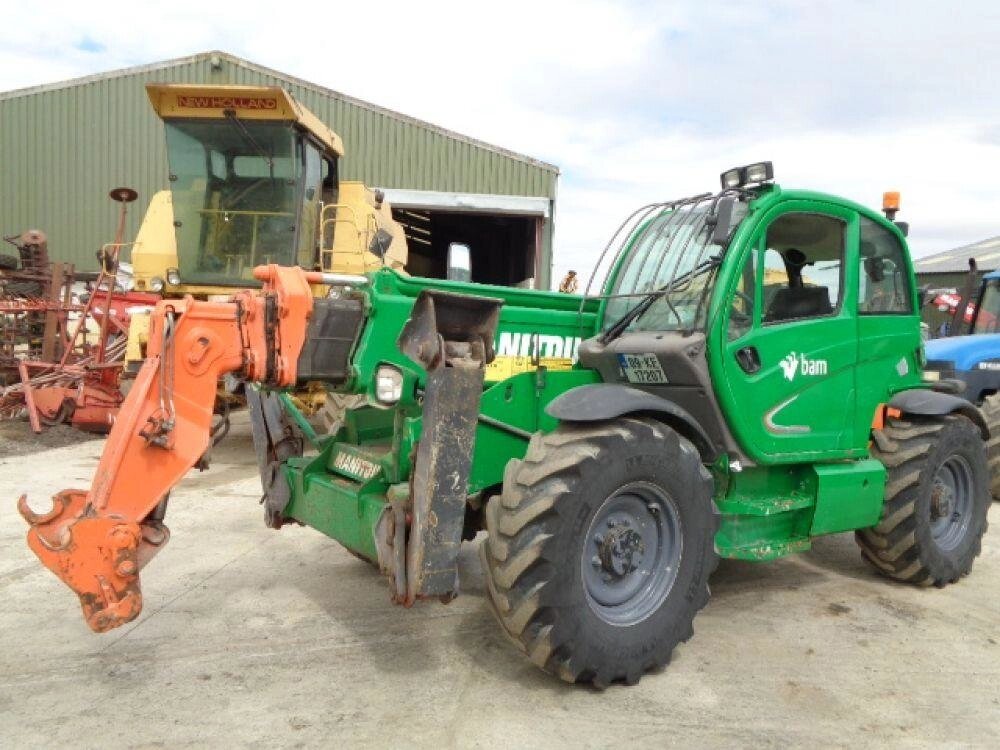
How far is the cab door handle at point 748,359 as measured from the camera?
411 centimetres

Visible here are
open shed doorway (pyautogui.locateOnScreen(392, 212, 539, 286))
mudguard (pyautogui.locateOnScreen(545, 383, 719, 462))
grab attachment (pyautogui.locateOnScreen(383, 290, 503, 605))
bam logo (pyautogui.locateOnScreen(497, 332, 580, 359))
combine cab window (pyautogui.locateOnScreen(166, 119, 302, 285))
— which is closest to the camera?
grab attachment (pyautogui.locateOnScreen(383, 290, 503, 605))

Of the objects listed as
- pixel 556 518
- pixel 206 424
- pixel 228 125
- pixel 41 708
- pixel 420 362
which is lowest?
pixel 41 708

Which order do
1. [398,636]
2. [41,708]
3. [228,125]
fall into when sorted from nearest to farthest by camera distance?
1. [41,708]
2. [398,636]
3. [228,125]

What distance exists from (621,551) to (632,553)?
0.08 m

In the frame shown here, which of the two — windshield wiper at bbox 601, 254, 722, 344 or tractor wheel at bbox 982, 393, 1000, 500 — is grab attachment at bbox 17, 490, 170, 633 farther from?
tractor wheel at bbox 982, 393, 1000, 500

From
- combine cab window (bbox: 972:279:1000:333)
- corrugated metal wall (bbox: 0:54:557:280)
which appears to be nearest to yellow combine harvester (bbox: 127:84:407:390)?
combine cab window (bbox: 972:279:1000:333)

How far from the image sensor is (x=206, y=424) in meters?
3.27

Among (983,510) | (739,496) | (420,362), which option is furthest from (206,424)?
(983,510)

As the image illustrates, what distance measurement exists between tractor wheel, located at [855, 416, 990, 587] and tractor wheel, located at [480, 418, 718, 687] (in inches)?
64.3

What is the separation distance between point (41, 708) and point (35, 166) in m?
18.5

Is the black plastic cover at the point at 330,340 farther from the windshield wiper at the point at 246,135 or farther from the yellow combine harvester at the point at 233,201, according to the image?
the windshield wiper at the point at 246,135

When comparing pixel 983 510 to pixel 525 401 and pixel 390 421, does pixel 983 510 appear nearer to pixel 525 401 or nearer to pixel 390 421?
pixel 525 401

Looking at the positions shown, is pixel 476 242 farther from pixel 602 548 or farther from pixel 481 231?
pixel 602 548

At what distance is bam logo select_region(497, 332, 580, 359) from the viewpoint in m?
4.25
